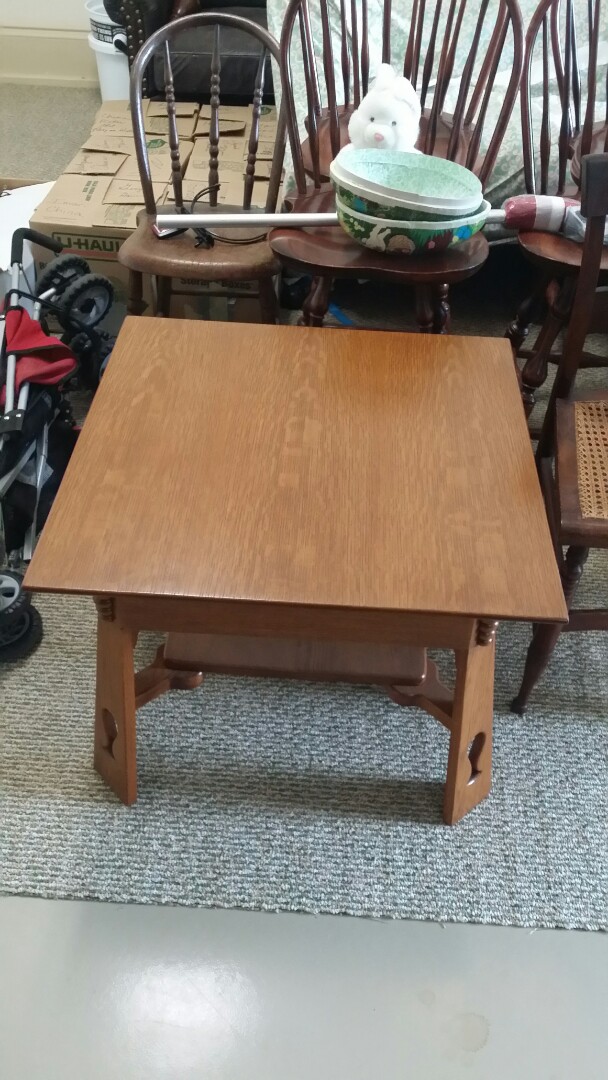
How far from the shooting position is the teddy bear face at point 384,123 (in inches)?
55.0

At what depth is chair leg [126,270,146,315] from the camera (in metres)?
1.69

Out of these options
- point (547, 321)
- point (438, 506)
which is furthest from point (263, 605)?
point (547, 321)

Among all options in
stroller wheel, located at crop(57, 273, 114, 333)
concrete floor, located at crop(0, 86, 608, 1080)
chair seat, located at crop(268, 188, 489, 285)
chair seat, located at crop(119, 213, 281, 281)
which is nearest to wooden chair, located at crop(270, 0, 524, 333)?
chair seat, located at crop(268, 188, 489, 285)

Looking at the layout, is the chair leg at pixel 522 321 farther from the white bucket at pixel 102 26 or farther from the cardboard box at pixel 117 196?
the white bucket at pixel 102 26

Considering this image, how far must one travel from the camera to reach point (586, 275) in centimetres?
116

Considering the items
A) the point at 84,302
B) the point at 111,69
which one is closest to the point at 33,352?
the point at 84,302

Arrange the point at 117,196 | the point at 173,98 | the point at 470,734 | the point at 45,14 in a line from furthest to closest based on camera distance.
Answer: the point at 45,14
the point at 117,196
the point at 173,98
the point at 470,734

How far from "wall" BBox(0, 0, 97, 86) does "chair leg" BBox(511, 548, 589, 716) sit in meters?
3.43

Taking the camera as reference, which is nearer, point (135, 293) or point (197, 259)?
point (197, 259)

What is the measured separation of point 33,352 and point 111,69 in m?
2.03

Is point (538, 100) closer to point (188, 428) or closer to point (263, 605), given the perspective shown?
point (188, 428)

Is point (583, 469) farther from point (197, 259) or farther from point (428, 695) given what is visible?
point (197, 259)

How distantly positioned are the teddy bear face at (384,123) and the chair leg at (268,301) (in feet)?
1.12

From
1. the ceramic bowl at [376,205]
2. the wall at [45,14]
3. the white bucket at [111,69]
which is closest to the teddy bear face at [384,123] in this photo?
the ceramic bowl at [376,205]
